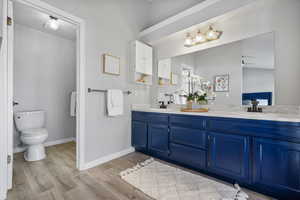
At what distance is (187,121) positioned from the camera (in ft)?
6.21

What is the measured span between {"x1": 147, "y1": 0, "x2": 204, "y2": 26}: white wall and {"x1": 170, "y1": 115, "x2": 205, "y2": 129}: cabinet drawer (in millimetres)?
1926

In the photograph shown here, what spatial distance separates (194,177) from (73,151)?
218 cm

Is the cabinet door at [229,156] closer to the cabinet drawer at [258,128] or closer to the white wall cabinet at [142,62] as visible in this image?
the cabinet drawer at [258,128]

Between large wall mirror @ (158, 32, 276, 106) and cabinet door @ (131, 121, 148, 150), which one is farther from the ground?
large wall mirror @ (158, 32, 276, 106)

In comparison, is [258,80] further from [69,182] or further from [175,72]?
[69,182]

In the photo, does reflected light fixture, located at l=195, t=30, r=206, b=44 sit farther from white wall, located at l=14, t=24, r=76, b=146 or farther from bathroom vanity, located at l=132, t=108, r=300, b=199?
white wall, located at l=14, t=24, r=76, b=146

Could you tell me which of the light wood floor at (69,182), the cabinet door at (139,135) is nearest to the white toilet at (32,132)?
the light wood floor at (69,182)

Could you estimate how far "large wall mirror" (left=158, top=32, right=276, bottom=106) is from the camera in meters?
1.78

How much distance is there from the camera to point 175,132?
79.2 inches

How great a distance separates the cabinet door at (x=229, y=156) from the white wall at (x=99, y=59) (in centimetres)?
147

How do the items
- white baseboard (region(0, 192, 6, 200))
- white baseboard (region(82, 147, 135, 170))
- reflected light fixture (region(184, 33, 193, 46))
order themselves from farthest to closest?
reflected light fixture (region(184, 33, 193, 46))
white baseboard (region(82, 147, 135, 170))
white baseboard (region(0, 192, 6, 200))

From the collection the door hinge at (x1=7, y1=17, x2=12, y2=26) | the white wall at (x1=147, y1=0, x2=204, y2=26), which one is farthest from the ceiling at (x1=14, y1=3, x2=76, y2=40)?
the white wall at (x1=147, y1=0, x2=204, y2=26)

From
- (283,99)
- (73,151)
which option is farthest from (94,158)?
(283,99)

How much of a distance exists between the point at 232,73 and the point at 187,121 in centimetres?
98
